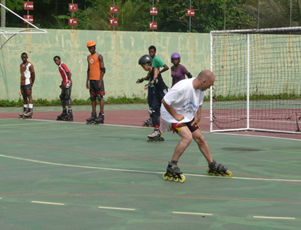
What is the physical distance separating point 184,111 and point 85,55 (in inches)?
702

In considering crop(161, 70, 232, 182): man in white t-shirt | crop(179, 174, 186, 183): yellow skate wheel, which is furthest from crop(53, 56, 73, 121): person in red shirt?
crop(179, 174, 186, 183): yellow skate wheel

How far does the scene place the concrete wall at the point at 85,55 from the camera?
24.7 m

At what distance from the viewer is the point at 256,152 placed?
11852 millimetres

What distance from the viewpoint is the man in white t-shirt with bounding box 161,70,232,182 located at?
8727mm

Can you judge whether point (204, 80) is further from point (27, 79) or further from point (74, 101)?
point (74, 101)

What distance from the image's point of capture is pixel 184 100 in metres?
8.77

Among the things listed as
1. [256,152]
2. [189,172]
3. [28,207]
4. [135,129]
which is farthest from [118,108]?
[28,207]

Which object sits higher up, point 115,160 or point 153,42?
point 153,42

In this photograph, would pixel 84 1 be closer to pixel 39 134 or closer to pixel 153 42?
pixel 153 42

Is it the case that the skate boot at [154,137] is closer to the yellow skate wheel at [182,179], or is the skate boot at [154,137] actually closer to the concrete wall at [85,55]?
the yellow skate wheel at [182,179]

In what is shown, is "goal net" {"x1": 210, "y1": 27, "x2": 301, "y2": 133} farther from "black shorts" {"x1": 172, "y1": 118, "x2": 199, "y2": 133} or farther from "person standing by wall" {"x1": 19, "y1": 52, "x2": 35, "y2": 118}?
"black shorts" {"x1": 172, "y1": 118, "x2": 199, "y2": 133}

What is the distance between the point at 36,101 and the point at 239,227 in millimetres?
19787

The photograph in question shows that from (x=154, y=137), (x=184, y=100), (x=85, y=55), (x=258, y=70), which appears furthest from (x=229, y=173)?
(x=258, y=70)

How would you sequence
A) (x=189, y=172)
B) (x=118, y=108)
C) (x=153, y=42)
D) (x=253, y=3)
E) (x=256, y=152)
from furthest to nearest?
(x=253, y=3)
(x=153, y=42)
(x=118, y=108)
(x=256, y=152)
(x=189, y=172)
